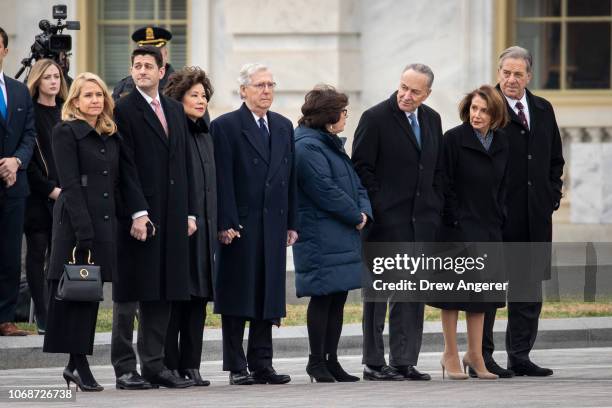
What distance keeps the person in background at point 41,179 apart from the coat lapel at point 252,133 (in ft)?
7.98

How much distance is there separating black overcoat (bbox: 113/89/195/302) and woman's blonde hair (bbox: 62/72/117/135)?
17 cm

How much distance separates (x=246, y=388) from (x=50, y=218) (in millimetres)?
3294

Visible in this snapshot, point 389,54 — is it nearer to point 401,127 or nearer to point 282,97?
point 282,97

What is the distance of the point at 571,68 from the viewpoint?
883 inches

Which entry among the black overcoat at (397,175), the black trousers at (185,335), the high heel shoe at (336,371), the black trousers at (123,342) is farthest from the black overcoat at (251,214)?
the black trousers at (123,342)

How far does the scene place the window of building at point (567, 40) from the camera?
2234 cm

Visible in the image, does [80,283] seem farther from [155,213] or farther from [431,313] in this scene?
[431,313]

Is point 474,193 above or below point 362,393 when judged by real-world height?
above

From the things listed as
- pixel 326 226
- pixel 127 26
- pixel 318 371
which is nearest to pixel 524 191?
pixel 326 226

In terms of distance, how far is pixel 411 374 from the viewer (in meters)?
12.1

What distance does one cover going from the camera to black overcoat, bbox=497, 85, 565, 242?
12805 mm

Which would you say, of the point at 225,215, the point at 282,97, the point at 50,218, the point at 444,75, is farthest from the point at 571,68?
the point at 225,215

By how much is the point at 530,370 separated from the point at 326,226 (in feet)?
5.54

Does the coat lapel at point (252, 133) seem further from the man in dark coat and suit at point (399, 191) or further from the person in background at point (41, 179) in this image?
the person in background at point (41, 179)
